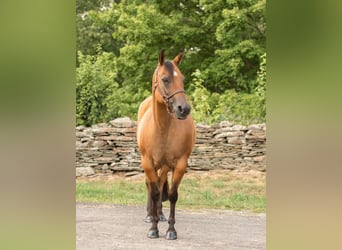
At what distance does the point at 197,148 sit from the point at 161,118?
14.2 feet

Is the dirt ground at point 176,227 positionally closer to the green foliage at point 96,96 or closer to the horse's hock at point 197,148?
the horse's hock at point 197,148

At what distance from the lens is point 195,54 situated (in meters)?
11.8

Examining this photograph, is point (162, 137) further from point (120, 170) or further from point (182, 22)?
point (182, 22)

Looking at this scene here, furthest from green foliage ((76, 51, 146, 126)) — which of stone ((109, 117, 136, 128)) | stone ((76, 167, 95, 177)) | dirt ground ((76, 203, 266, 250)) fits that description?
dirt ground ((76, 203, 266, 250))

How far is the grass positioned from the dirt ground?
0.44 metres

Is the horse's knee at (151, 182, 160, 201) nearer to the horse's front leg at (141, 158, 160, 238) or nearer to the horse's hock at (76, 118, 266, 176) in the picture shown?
the horse's front leg at (141, 158, 160, 238)

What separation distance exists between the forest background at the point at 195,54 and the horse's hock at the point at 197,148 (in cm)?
69

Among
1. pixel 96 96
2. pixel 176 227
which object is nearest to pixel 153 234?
pixel 176 227

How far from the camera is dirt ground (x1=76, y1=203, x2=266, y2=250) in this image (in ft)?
15.8

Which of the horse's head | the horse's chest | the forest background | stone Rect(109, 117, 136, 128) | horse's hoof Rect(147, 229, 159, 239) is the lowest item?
horse's hoof Rect(147, 229, 159, 239)

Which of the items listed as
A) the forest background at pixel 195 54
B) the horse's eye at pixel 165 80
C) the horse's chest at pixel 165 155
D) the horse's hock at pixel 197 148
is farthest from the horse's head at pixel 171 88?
the forest background at pixel 195 54
